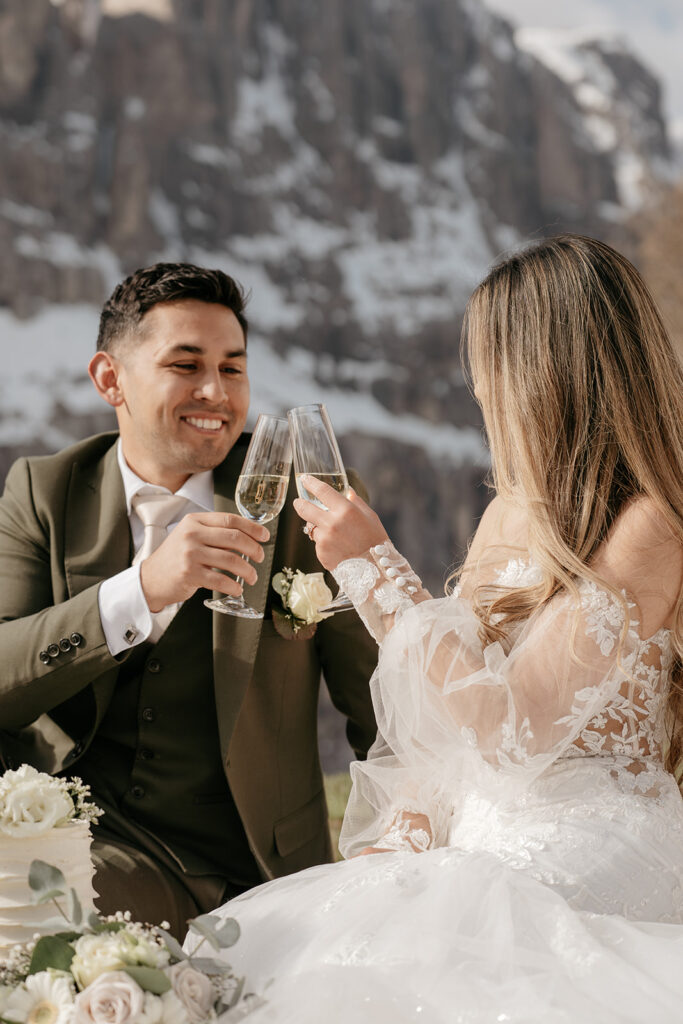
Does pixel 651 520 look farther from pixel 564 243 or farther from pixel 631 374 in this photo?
pixel 564 243

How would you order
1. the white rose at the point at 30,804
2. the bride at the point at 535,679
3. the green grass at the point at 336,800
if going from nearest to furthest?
1. the bride at the point at 535,679
2. the white rose at the point at 30,804
3. the green grass at the point at 336,800

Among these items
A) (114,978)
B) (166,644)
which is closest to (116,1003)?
(114,978)

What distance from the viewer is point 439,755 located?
245 cm

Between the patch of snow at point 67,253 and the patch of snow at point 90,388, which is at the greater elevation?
the patch of snow at point 67,253

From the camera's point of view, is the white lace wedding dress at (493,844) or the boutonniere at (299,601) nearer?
the white lace wedding dress at (493,844)

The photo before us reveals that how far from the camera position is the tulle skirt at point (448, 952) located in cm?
175

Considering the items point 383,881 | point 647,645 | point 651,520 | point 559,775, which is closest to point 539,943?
point 383,881

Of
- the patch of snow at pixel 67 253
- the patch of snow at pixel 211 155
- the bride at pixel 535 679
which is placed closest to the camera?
the bride at pixel 535 679

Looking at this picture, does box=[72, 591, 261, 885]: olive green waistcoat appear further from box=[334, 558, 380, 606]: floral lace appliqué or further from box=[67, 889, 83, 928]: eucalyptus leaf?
box=[67, 889, 83, 928]: eucalyptus leaf

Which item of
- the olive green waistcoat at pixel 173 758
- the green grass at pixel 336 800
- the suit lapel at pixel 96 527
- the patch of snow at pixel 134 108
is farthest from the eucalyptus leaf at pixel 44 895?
the patch of snow at pixel 134 108

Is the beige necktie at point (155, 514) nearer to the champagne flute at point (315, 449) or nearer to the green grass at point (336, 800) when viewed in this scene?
the champagne flute at point (315, 449)

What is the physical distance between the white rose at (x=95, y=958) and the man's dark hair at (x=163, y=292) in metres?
2.40

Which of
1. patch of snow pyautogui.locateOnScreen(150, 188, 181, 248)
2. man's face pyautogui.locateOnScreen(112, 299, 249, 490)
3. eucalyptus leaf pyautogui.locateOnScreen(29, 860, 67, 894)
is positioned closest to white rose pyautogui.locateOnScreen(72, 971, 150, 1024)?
eucalyptus leaf pyautogui.locateOnScreen(29, 860, 67, 894)

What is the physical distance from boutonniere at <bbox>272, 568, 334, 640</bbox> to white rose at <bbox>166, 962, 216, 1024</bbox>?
1.42m
